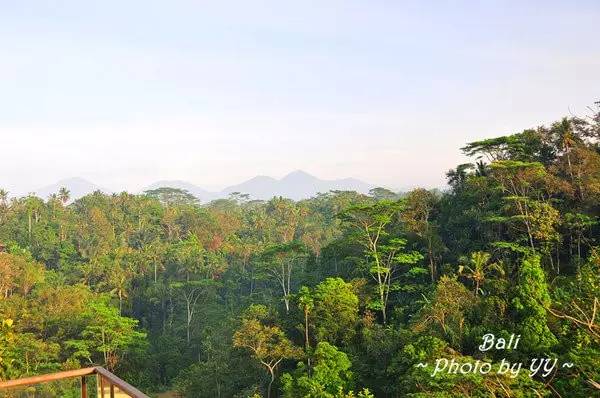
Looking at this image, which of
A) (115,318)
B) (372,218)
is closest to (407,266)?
(372,218)

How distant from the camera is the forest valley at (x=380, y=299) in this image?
363 inches

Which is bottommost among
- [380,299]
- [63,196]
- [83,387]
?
[380,299]

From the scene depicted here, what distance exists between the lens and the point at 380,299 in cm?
1403

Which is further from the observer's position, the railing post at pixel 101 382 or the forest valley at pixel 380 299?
the forest valley at pixel 380 299

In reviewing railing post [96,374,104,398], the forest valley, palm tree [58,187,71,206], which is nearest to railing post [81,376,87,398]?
railing post [96,374,104,398]

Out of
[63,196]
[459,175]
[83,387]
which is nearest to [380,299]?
[459,175]

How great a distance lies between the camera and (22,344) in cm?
1666

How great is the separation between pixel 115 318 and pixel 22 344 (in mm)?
2986

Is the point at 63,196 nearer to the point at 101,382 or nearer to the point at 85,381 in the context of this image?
the point at 85,381

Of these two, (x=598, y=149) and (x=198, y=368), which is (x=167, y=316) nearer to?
(x=198, y=368)

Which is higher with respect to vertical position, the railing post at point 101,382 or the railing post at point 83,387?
the railing post at point 101,382

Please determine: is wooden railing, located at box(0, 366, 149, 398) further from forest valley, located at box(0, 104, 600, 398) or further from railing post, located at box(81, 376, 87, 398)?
forest valley, located at box(0, 104, 600, 398)

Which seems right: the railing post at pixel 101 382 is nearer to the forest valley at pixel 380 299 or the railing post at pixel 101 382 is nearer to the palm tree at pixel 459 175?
the forest valley at pixel 380 299

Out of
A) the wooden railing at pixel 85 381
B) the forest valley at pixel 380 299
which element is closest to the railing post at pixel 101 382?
the wooden railing at pixel 85 381
